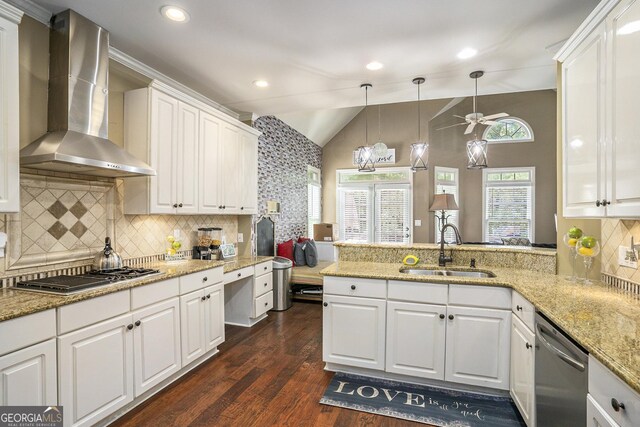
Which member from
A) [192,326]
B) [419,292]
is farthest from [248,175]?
[419,292]

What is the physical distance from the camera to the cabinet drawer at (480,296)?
228 centimetres

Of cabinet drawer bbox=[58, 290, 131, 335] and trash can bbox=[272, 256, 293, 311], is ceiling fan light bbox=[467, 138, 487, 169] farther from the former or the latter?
cabinet drawer bbox=[58, 290, 131, 335]

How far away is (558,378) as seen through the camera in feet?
4.99

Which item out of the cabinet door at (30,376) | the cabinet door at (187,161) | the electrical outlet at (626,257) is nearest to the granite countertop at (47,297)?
the cabinet door at (30,376)

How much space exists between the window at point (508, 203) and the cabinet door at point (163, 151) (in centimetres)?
641

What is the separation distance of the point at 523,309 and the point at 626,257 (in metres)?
0.71

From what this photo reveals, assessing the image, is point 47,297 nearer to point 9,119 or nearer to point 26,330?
point 26,330

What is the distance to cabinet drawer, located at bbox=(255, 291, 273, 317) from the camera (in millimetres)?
3873

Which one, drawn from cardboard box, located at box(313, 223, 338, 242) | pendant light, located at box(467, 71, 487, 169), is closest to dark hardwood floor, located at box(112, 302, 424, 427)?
pendant light, located at box(467, 71, 487, 169)

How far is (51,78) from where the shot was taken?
2.23m

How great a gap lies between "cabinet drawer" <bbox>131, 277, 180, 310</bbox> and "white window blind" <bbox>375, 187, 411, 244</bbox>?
5449mm

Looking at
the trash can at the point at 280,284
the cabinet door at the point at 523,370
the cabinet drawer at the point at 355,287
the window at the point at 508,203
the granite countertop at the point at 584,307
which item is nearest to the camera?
the granite countertop at the point at 584,307

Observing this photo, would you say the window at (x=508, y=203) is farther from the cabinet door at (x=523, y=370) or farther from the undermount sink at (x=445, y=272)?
the cabinet door at (x=523, y=370)

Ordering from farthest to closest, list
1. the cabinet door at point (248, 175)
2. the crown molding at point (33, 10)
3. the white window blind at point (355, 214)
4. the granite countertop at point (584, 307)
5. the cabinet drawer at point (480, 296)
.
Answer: the white window blind at point (355, 214)
the cabinet door at point (248, 175)
the cabinet drawer at point (480, 296)
the crown molding at point (33, 10)
the granite countertop at point (584, 307)
